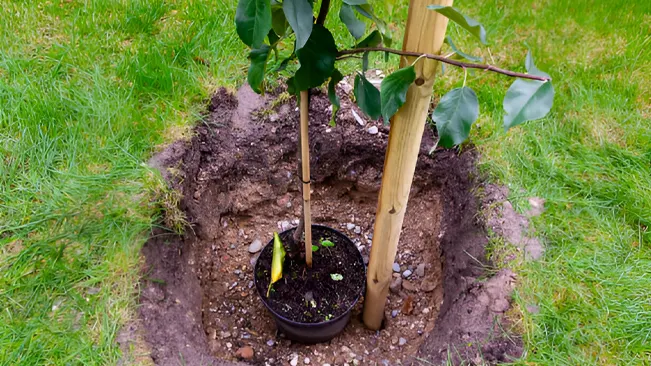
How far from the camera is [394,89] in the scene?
1071mm

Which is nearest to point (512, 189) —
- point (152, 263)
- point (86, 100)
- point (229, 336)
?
point (229, 336)

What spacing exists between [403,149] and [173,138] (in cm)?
114

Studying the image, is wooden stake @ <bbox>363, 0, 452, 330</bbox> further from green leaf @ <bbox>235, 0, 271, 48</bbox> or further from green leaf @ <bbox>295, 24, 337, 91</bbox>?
green leaf @ <bbox>235, 0, 271, 48</bbox>

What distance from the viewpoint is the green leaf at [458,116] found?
0.98m

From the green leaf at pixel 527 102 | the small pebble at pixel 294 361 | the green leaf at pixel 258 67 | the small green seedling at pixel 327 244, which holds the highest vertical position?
the green leaf at pixel 527 102

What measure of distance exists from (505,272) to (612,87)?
1424mm

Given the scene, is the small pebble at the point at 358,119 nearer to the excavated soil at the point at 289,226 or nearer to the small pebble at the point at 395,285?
the excavated soil at the point at 289,226

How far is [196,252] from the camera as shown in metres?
2.01

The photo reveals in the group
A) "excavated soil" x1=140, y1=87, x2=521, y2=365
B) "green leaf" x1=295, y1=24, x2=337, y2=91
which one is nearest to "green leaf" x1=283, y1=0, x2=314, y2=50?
"green leaf" x1=295, y1=24, x2=337, y2=91

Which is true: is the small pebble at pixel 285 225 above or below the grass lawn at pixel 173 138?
below

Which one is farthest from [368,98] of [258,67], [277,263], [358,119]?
[358,119]

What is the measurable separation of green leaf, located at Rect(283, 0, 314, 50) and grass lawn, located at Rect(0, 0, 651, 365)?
1.12m

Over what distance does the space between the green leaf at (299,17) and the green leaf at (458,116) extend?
32cm

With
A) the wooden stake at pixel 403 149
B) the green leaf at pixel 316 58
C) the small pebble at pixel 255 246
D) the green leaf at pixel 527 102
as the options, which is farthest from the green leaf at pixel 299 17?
the small pebble at pixel 255 246
